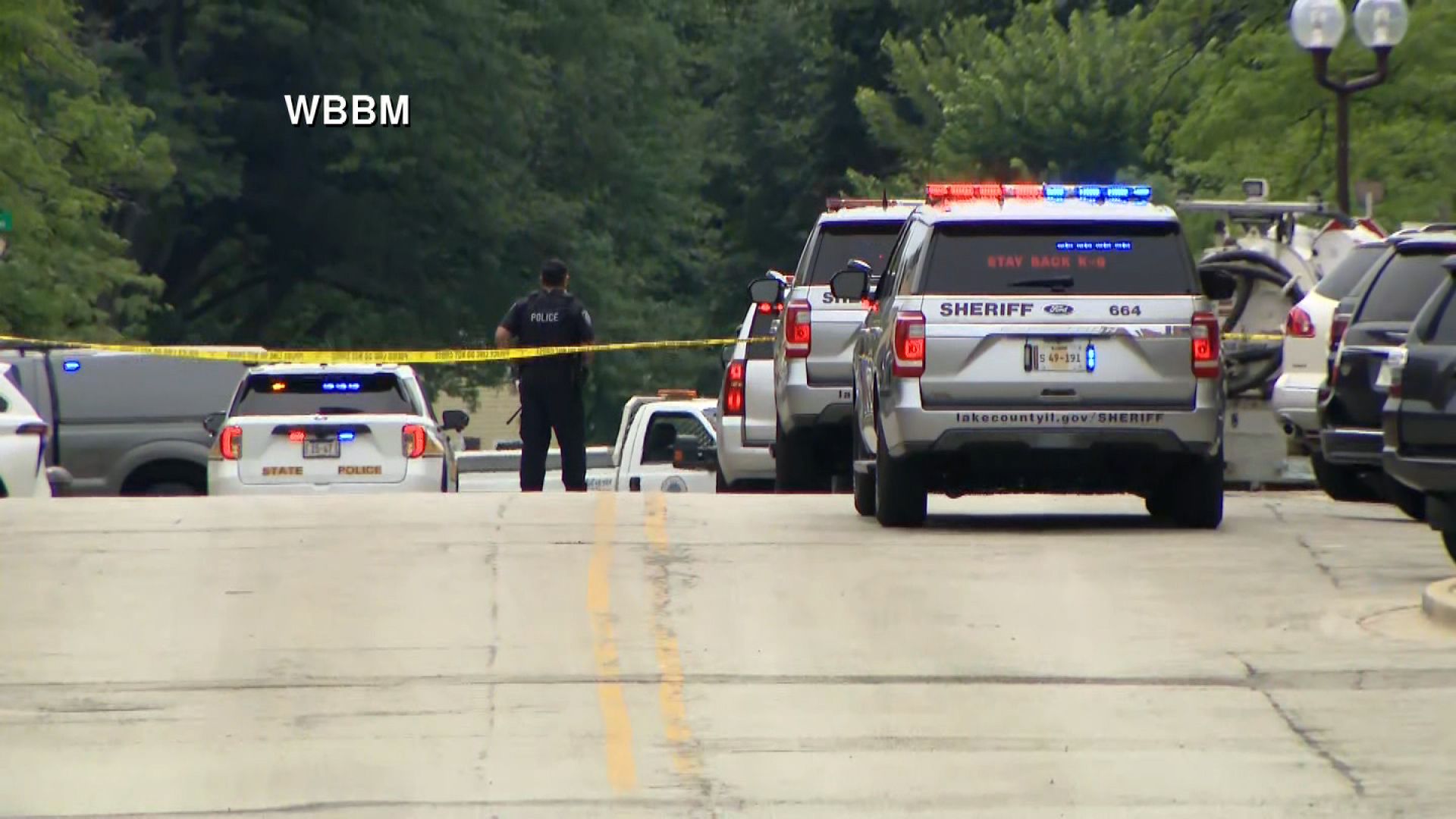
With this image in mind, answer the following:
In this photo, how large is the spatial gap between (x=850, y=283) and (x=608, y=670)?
6072 millimetres

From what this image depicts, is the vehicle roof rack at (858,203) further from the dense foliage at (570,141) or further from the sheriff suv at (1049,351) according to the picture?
the dense foliage at (570,141)

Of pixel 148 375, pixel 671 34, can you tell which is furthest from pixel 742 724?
pixel 671 34

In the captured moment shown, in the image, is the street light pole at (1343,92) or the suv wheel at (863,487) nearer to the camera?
the suv wheel at (863,487)

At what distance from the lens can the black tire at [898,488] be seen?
1636 centimetres

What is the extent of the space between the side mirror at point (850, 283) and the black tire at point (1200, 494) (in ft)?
7.51

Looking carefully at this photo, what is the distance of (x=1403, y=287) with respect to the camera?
17.3 meters

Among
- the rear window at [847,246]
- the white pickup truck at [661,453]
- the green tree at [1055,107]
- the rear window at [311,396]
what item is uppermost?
the green tree at [1055,107]

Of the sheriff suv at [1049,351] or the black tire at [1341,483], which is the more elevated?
the sheriff suv at [1049,351]

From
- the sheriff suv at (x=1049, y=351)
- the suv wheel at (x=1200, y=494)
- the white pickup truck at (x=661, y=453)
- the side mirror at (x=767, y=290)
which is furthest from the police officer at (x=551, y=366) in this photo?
the suv wheel at (x=1200, y=494)

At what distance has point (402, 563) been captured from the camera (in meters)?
15.0

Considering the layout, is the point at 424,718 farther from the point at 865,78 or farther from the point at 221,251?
the point at 865,78

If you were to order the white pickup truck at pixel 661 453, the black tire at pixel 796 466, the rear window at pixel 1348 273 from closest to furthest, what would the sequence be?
the rear window at pixel 1348 273 → the black tire at pixel 796 466 → the white pickup truck at pixel 661 453

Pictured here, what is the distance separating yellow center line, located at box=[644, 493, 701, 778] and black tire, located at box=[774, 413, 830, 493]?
13.5 ft

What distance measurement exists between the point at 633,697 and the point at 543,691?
38 centimetres
